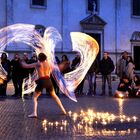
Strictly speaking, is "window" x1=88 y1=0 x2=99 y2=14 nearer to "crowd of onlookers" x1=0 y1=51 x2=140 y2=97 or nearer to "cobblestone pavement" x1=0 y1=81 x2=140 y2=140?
"crowd of onlookers" x1=0 y1=51 x2=140 y2=97

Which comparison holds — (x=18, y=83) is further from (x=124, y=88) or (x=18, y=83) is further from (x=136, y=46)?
(x=136, y=46)

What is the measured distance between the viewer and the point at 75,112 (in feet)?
53.3

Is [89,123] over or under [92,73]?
under

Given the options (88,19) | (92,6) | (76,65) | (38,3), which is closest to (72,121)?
(76,65)

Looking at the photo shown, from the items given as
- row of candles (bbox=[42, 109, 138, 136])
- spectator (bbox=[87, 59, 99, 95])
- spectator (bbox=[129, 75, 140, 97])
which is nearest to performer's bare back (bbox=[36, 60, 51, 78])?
row of candles (bbox=[42, 109, 138, 136])

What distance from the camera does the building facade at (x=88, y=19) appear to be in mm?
38031

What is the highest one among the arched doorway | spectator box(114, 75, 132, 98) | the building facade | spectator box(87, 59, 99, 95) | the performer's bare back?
the building facade

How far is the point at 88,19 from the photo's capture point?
1622 inches

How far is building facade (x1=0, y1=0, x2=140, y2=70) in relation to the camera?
38.0m

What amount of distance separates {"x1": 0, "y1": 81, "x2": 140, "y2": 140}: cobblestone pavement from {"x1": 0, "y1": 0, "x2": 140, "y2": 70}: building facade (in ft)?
61.8

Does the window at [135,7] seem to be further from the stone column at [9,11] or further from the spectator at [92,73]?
the spectator at [92,73]

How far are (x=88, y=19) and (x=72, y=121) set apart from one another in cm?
2781

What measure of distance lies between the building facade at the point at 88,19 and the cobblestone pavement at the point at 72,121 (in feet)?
61.8

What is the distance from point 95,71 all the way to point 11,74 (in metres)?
3.81
